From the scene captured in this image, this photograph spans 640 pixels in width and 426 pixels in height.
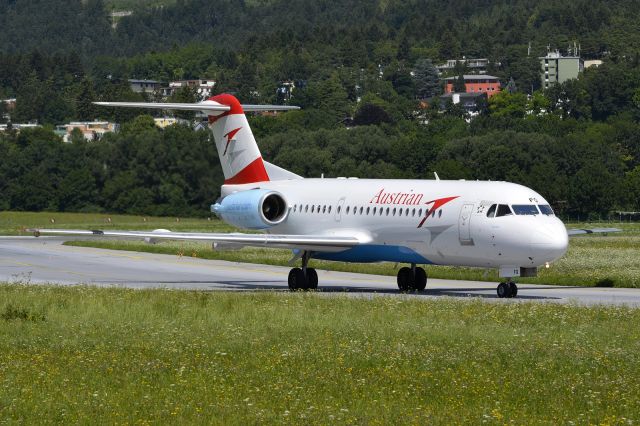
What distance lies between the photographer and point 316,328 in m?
26.2

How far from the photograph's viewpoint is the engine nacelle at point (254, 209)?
40844 mm

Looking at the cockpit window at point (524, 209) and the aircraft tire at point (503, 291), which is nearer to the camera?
the cockpit window at point (524, 209)

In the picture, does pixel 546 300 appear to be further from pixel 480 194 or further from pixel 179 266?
pixel 179 266

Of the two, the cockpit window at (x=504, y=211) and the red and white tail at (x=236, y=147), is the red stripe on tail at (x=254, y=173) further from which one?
the cockpit window at (x=504, y=211)

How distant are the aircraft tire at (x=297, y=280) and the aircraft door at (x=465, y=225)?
18.4 feet

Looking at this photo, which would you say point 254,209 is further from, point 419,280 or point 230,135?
point 419,280

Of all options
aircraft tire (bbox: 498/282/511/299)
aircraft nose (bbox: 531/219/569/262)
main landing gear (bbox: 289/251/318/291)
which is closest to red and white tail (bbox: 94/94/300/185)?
main landing gear (bbox: 289/251/318/291)

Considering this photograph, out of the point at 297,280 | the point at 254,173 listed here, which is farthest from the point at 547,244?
the point at 254,173

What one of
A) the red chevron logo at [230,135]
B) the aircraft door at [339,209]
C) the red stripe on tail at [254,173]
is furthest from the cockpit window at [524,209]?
the red chevron logo at [230,135]

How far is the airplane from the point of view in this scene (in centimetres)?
3494

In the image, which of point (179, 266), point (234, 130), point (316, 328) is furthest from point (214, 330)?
point (179, 266)

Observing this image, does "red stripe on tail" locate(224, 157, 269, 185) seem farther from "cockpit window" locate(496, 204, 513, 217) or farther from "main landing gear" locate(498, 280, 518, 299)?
"main landing gear" locate(498, 280, 518, 299)

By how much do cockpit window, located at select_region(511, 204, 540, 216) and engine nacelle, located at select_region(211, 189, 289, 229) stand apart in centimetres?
862

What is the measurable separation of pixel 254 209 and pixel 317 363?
19278 mm
